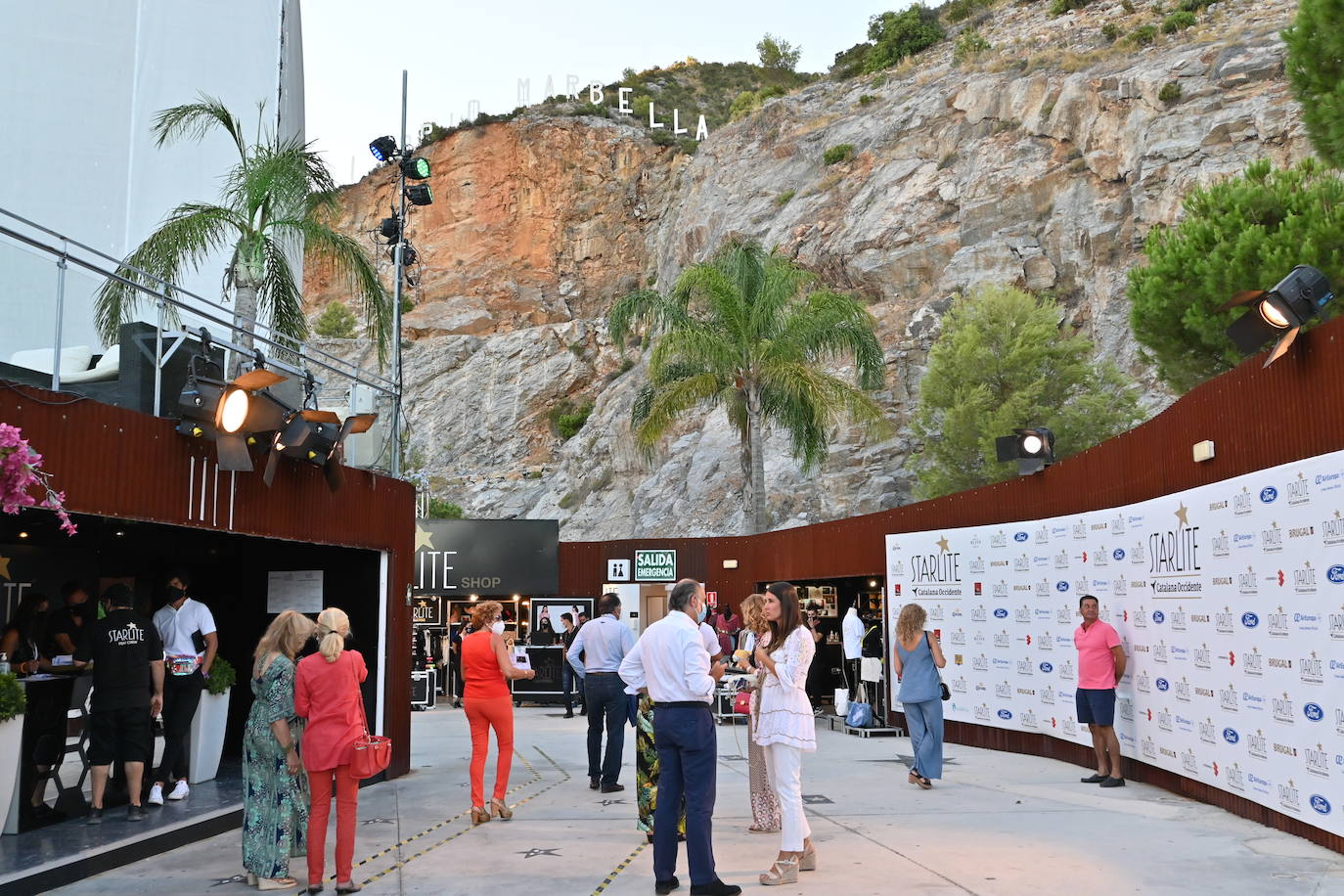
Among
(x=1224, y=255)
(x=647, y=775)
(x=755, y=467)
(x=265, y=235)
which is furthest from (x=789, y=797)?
(x=755, y=467)

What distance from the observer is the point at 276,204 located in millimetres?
11258

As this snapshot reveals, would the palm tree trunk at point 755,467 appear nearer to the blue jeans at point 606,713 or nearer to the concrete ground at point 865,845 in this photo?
the concrete ground at point 865,845

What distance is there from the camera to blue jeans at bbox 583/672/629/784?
30.9 feet

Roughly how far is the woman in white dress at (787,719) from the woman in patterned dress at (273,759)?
2.81 metres

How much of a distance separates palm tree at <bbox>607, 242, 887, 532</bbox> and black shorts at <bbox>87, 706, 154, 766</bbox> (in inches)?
550

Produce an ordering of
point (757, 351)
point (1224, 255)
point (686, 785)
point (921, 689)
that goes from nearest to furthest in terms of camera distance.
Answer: point (686, 785), point (921, 689), point (1224, 255), point (757, 351)

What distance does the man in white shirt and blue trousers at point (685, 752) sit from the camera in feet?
18.5

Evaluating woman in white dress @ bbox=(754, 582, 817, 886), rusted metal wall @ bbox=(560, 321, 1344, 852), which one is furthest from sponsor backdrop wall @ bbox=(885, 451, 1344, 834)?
woman in white dress @ bbox=(754, 582, 817, 886)

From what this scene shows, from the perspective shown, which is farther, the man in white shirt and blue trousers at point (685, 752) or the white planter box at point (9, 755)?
the white planter box at point (9, 755)

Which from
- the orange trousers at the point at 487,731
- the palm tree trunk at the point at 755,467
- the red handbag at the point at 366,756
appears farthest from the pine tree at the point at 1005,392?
the red handbag at the point at 366,756

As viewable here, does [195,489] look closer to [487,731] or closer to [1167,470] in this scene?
[487,731]

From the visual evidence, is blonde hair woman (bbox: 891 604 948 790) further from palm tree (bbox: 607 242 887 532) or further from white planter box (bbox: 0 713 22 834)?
palm tree (bbox: 607 242 887 532)

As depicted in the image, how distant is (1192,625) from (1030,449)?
410 cm

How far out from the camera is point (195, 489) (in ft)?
24.5
